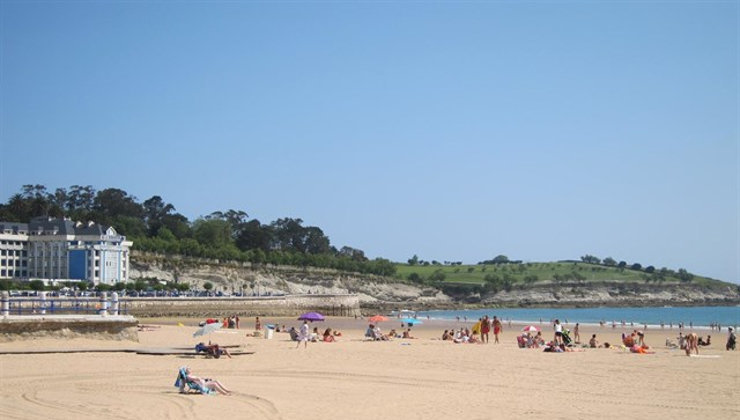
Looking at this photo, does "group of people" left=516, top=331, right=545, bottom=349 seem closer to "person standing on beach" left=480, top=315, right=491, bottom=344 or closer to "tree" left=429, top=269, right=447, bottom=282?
"person standing on beach" left=480, top=315, right=491, bottom=344

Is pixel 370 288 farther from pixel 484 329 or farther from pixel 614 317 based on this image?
pixel 484 329

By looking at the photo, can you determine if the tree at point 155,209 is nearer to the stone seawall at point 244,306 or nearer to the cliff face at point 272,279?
the cliff face at point 272,279

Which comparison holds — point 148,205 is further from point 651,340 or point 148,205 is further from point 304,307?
point 651,340

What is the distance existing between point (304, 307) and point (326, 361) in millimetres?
65922

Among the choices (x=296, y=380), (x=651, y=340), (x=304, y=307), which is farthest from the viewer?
(x=304, y=307)

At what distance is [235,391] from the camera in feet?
57.3

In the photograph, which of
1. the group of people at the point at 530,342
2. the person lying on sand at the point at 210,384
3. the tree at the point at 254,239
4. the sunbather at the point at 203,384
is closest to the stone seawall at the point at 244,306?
the group of people at the point at 530,342

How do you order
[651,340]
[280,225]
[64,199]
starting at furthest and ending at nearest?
[280,225] < [64,199] < [651,340]

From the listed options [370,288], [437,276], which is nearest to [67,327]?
[370,288]

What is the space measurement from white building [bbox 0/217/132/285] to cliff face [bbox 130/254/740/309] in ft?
27.8

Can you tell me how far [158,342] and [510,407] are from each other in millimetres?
17058

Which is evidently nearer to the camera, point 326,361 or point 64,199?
point 326,361

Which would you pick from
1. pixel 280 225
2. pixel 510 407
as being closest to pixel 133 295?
pixel 510 407

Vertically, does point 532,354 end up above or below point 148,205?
below
